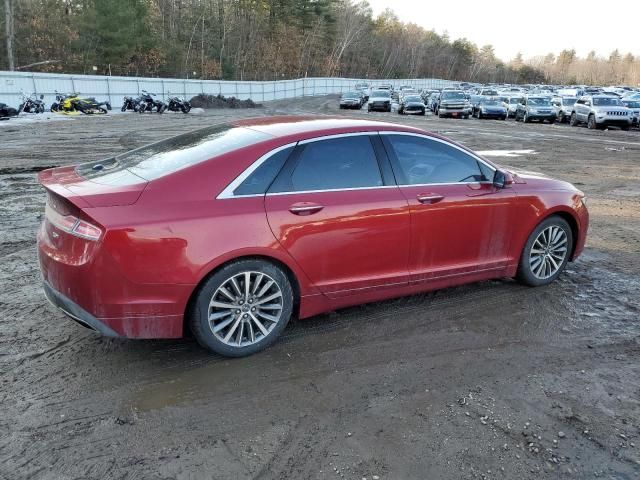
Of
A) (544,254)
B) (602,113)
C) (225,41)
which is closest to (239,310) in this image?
(544,254)

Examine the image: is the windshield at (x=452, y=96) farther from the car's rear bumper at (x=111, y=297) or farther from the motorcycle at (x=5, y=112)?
the car's rear bumper at (x=111, y=297)

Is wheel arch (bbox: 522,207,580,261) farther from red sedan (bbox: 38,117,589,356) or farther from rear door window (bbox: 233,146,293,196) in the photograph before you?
rear door window (bbox: 233,146,293,196)

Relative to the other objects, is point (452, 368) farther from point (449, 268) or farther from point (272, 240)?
point (272, 240)

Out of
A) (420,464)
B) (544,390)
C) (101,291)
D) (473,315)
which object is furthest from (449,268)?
(101,291)

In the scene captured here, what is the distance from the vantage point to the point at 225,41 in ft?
227

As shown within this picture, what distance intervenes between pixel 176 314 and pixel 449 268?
235 centimetres

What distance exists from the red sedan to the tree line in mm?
41707

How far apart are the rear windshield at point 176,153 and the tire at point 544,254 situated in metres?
2.79

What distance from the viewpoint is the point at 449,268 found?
4.59 metres

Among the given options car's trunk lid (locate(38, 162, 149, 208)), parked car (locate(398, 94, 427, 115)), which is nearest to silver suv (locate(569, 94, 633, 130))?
parked car (locate(398, 94, 427, 115))

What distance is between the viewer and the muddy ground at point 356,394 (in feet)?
9.23

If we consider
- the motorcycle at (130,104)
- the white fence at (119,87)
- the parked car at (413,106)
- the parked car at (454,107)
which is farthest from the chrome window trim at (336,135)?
the parked car at (413,106)

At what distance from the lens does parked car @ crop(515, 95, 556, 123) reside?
31031 millimetres

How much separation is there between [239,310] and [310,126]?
1.60m
